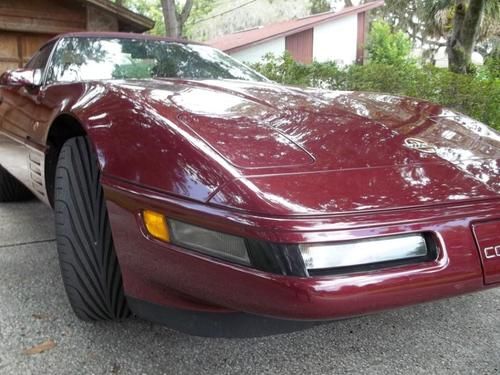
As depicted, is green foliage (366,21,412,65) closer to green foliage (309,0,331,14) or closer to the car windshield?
green foliage (309,0,331,14)

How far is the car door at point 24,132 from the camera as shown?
7.95 feet

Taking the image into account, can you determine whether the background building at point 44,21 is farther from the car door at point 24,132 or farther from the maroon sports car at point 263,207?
the maroon sports car at point 263,207

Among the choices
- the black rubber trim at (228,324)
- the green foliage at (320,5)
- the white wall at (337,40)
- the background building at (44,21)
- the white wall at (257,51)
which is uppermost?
the green foliage at (320,5)

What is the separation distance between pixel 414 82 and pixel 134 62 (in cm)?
417

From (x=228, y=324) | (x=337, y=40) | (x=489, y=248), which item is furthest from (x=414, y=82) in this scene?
(x=337, y=40)

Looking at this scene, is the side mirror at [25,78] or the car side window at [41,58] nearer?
the side mirror at [25,78]

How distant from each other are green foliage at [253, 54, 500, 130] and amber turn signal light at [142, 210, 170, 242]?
15.3ft

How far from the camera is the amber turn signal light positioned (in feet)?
4.62

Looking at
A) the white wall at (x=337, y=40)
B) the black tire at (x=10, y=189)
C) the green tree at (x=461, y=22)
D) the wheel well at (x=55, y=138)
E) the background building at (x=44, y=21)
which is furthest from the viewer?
the white wall at (x=337, y=40)

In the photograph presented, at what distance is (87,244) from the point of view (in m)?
1.81

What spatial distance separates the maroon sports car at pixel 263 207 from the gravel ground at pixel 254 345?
0.18 m

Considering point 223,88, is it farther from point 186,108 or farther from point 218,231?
point 218,231

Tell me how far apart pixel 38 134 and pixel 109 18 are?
732 centimetres

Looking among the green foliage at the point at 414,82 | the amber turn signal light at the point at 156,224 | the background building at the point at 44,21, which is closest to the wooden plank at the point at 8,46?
the background building at the point at 44,21
